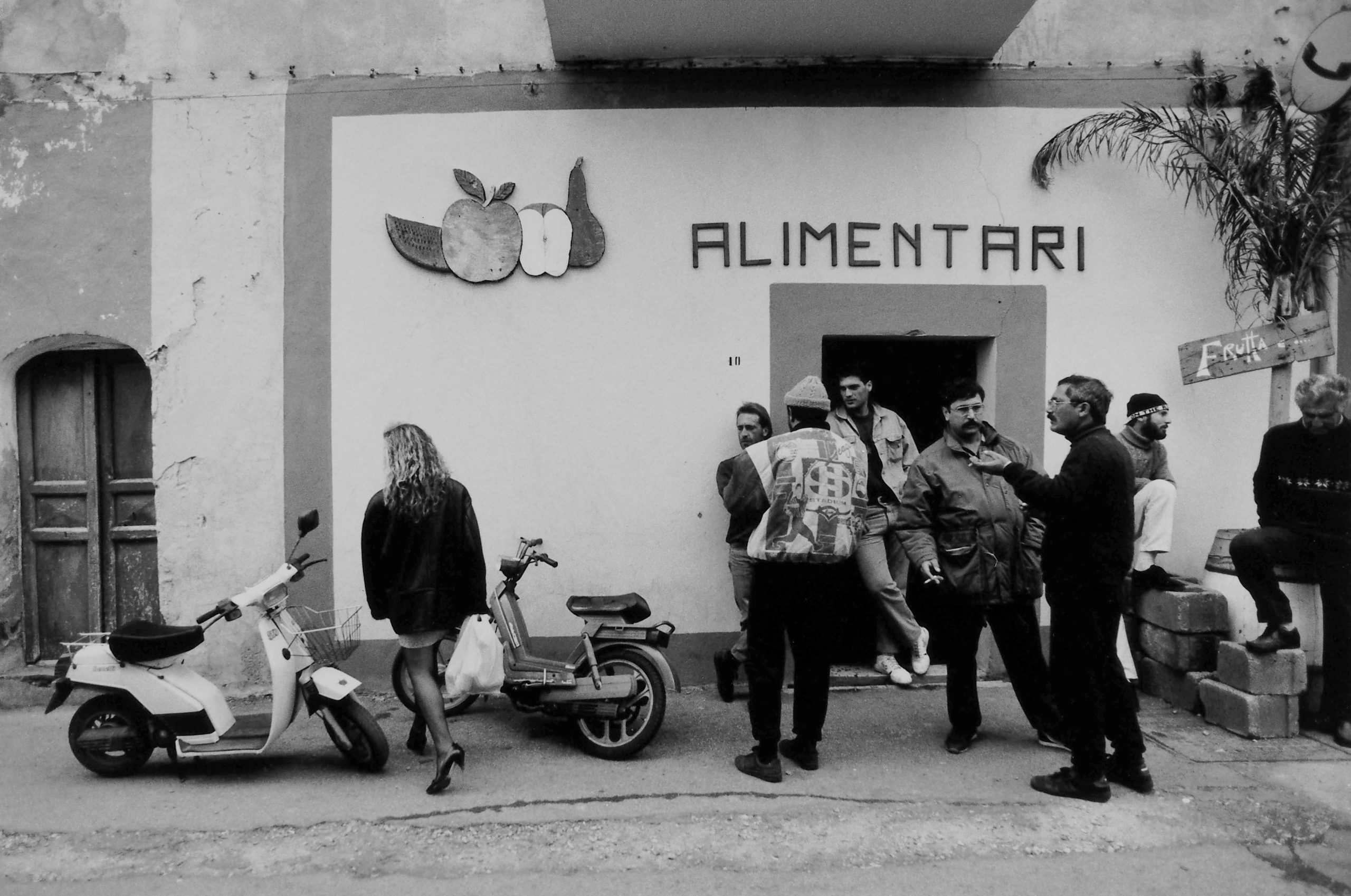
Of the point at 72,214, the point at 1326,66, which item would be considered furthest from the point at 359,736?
the point at 1326,66

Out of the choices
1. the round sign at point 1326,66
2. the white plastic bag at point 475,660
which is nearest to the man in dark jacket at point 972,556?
the white plastic bag at point 475,660

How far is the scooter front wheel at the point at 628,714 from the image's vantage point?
4832 millimetres

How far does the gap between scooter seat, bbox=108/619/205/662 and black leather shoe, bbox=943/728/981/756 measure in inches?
151

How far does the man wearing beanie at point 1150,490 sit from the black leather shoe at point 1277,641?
74 centimetres

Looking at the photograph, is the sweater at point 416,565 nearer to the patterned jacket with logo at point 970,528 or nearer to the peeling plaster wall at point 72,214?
the patterned jacket with logo at point 970,528

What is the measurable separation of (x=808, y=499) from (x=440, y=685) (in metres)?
2.39

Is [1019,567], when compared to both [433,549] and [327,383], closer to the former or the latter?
[433,549]

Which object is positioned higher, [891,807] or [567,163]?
[567,163]

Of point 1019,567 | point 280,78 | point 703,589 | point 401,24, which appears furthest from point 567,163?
point 1019,567

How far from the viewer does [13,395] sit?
636 cm

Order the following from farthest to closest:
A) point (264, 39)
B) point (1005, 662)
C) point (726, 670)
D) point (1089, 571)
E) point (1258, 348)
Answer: point (264, 39), point (726, 670), point (1258, 348), point (1005, 662), point (1089, 571)

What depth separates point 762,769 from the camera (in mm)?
4500

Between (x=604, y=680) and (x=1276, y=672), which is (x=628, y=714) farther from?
(x=1276, y=672)

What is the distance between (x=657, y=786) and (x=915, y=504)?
76.0 inches
